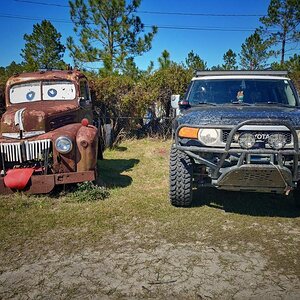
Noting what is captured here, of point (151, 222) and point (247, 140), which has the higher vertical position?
point (247, 140)

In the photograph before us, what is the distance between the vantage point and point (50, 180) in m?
4.41

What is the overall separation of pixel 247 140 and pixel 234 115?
335 millimetres

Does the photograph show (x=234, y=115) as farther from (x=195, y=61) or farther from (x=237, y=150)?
(x=195, y=61)

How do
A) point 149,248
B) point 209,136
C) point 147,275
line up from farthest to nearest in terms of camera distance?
point 209,136 < point 149,248 < point 147,275

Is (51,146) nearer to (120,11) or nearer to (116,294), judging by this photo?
(116,294)

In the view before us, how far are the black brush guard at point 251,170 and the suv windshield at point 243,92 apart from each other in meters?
1.16

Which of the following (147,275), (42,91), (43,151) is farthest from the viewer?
(42,91)

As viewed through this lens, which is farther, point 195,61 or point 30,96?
point 195,61

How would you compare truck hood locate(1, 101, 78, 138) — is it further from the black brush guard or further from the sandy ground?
the black brush guard

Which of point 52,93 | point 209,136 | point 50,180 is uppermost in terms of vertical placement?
point 52,93

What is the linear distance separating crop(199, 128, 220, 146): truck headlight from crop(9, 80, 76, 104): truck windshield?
340 cm

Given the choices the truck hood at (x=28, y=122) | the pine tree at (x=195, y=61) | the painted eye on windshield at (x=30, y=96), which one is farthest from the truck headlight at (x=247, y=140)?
the pine tree at (x=195, y=61)

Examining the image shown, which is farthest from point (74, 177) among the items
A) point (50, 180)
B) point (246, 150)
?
point (246, 150)

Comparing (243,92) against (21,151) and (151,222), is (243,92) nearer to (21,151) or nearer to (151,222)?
(151,222)
